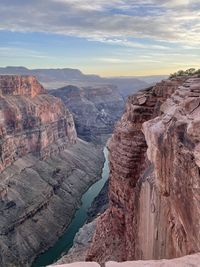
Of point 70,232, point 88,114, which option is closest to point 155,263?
point 70,232

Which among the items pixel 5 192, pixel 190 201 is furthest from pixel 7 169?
pixel 190 201

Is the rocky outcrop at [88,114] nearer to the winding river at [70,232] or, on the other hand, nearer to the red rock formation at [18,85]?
the red rock formation at [18,85]

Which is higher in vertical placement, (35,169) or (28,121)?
(28,121)

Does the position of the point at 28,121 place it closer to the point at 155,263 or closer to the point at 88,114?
the point at 88,114

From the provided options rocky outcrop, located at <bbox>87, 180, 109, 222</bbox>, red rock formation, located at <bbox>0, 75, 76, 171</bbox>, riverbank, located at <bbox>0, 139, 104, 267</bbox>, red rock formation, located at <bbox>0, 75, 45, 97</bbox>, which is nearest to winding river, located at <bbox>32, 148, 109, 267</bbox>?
riverbank, located at <bbox>0, 139, 104, 267</bbox>

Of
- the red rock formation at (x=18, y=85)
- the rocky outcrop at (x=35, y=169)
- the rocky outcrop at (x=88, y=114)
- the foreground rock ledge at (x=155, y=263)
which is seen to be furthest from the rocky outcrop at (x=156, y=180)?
the rocky outcrop at (x=88, y=114)

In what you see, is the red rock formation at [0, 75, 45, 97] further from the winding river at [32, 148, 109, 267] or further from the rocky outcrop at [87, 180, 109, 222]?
the rocky outcrop at [87, 180, 109, 222]

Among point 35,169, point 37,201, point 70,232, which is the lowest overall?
point 70,232
